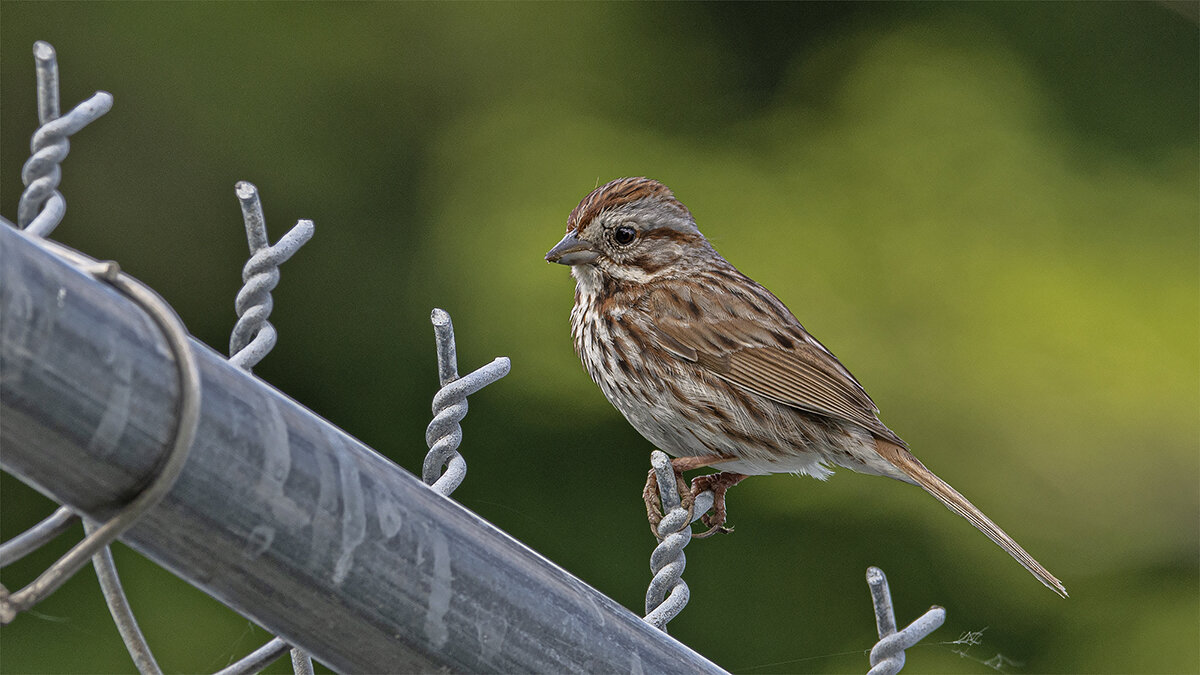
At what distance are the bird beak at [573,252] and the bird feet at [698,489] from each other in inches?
15.9

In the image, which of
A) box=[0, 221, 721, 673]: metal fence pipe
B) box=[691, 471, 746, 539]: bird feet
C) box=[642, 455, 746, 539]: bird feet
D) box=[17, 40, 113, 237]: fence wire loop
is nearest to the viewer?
box=[0, 221, 721, 673]: metal fence pipe

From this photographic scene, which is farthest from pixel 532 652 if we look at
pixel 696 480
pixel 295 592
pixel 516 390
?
pixel 516 390

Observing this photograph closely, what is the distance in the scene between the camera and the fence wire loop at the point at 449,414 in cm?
127

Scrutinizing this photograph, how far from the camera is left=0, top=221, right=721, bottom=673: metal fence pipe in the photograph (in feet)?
2.71

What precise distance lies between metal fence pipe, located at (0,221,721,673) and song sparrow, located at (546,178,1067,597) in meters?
1.33

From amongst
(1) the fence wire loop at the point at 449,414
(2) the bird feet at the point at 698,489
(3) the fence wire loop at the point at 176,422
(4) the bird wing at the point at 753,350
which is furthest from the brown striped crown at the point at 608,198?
(3) the fence wire loop at the point at 176,422

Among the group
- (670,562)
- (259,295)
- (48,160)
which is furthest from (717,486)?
(48,160)

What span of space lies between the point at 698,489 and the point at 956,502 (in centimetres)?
45

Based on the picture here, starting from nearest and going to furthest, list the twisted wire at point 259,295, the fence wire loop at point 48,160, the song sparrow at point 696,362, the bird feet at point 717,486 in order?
1. the fence wire loop at point 48,160
2. the twisted wire at point 259,295
3. the bird feet at point 717,486
4. the song sparrow at point 696,362

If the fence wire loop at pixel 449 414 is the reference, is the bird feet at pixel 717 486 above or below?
below

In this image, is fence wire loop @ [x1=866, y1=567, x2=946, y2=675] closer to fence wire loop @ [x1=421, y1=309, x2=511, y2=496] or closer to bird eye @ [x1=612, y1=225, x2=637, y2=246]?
fence wire loop @ [x1=421, y1=309, x2=511, y2=496]

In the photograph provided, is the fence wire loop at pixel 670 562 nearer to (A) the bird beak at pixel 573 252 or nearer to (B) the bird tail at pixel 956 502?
(B) the bird tail at pixel 956 502

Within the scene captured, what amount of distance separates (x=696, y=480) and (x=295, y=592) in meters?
1.47

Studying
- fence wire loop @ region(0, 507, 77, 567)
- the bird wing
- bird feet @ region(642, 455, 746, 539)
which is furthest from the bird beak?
fence wire loop @ region(0, 507, 77, 567)
